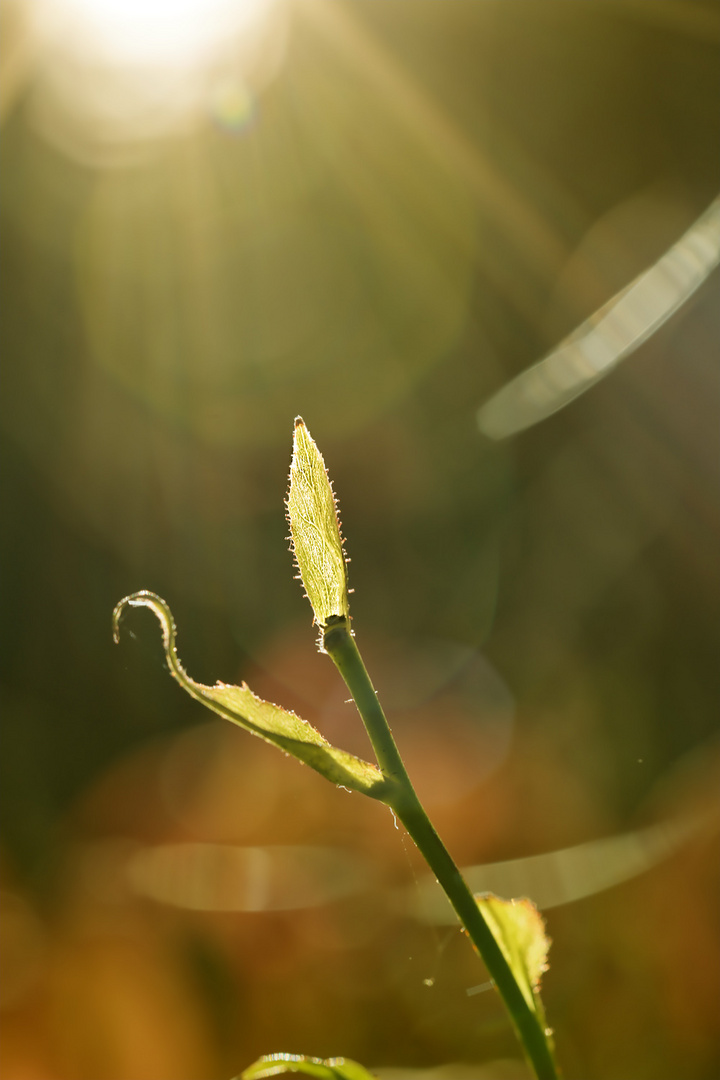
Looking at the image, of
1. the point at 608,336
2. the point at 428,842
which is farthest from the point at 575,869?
the point at 608,336

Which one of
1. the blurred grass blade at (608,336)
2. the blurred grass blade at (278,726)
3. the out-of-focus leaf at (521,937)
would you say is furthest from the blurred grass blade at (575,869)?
the blurred grass blade at (608,336)

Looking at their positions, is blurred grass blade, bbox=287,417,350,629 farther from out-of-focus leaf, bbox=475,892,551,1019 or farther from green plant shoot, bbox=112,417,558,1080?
out-of-focus leaf, bbox=475,892,551,1019

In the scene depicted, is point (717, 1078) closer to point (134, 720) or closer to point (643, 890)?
point (643, 890)

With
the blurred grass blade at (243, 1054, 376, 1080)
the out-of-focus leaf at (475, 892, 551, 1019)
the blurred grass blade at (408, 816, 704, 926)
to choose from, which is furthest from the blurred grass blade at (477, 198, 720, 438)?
the blurred grass blade at (243, 1054, 376, 1080)

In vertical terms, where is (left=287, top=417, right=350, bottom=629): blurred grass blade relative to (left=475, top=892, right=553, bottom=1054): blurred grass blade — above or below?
above

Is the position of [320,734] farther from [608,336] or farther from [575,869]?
[608,336]

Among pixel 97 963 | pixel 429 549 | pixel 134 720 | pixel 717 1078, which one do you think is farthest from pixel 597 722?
pixel 134 720
